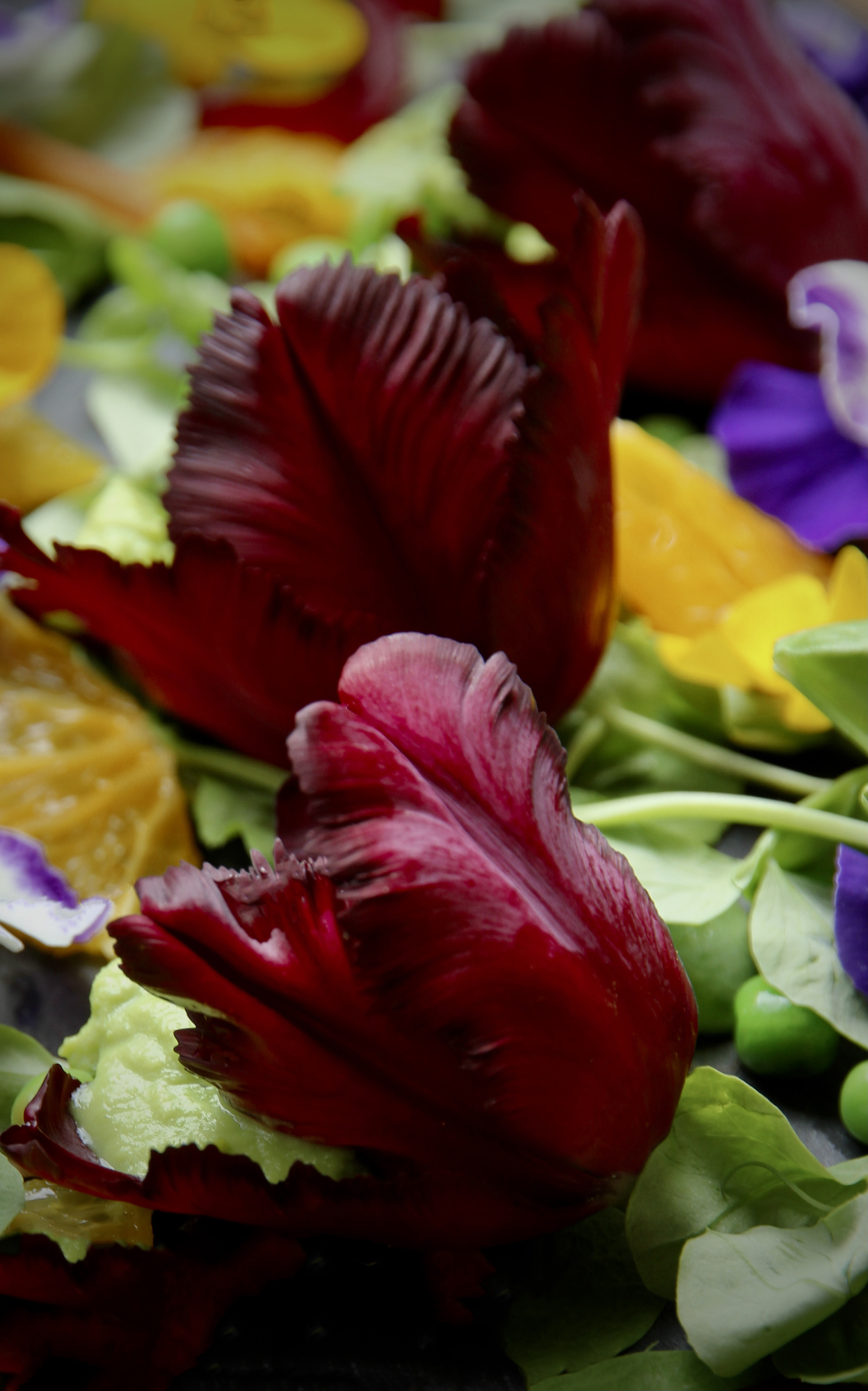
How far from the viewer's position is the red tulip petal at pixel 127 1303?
0.29 meters

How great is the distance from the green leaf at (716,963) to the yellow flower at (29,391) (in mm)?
335

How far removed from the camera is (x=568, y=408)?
35 cm

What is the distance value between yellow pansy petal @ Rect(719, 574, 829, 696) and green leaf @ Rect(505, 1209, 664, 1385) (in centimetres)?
18

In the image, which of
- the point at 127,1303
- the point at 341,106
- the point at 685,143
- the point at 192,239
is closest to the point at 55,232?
the point at 192,239

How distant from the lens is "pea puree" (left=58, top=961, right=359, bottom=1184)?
0.30 m

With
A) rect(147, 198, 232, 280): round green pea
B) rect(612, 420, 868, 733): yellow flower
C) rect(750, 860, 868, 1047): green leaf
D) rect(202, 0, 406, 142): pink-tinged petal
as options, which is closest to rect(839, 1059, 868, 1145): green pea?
rect(750, 860, 868, 1047): green leaf

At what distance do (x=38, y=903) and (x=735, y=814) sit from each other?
0.20 m

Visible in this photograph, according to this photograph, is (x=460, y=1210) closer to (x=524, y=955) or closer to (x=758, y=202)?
(x=524, y=955)

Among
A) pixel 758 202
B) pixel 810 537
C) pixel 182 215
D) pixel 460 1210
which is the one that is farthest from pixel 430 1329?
pixel 182 215

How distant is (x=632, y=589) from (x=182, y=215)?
0.35m

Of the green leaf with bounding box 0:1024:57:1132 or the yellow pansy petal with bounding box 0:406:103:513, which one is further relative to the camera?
the yellow pansy petal with bounding box 0:406:103:513

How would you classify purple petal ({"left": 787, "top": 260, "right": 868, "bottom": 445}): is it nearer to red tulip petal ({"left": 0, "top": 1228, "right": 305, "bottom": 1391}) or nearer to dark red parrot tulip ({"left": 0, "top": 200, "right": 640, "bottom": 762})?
dark red parrot tulip ({"left": 0, "top": 200, "right": 640, "bottom": 762})

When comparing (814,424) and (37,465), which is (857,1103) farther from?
(37,465)

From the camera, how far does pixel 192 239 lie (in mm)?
638
